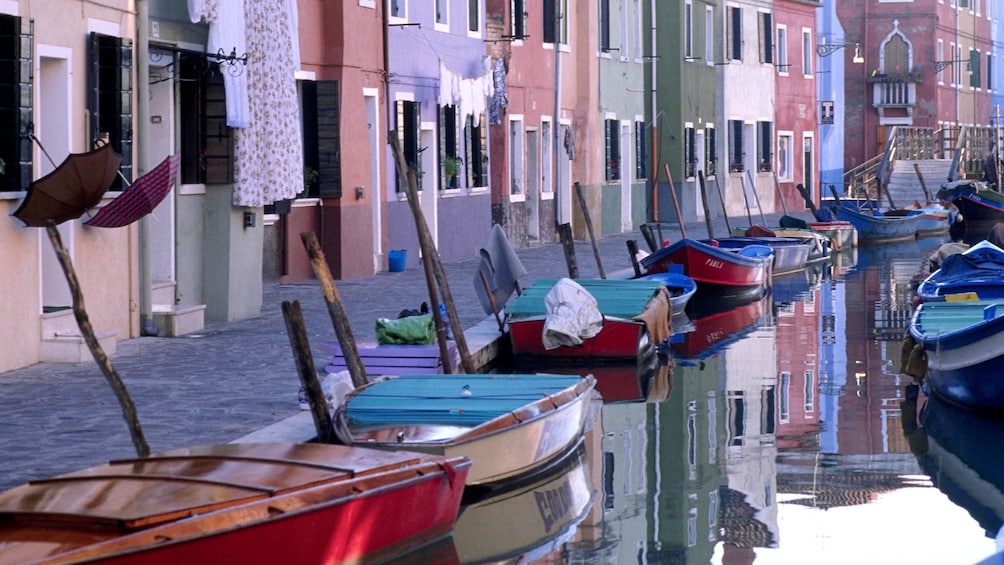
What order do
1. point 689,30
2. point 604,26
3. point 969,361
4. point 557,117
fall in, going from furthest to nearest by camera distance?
point 689,30
point 604,26
point 557,117
point 969,361

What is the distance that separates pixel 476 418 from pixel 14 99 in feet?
18.7

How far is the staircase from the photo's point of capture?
59.9 metres

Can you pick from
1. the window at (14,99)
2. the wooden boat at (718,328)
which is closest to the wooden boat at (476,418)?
the window at (14,99)

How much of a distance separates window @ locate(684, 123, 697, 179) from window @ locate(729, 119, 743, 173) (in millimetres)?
3418

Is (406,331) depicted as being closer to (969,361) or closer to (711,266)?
(969,361)

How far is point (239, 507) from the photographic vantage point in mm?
8234

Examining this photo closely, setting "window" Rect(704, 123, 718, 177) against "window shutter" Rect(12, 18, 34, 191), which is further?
"window" Rect(704, 123, 718, 177)

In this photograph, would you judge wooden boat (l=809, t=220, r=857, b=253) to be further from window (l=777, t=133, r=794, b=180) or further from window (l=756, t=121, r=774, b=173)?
window (l=777, t=133, r=794, b=180)

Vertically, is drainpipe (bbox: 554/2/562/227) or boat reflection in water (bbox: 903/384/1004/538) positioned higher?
drainpipe (bbox: 554/2/562/227)

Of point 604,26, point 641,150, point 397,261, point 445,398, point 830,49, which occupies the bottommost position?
point 445,398

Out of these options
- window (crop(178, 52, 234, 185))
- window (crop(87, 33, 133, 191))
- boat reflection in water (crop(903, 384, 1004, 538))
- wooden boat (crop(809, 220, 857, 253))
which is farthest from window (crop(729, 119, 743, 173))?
window (crop(87, 33, 133, 191))

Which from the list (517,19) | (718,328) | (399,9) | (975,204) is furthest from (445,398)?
(975,204)

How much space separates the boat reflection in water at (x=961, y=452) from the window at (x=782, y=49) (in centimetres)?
4142

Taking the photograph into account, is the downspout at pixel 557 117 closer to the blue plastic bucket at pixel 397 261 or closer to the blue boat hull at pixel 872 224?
the blue boat hull at pixel 872 224
